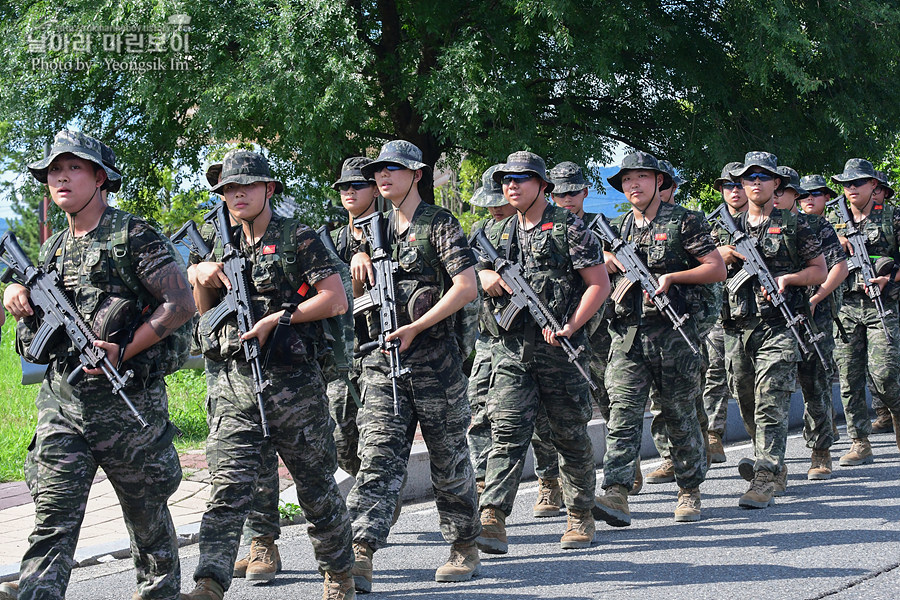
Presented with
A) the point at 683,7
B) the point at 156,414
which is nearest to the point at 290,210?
the point at 683,7

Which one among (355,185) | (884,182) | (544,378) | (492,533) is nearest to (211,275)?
(355,185)

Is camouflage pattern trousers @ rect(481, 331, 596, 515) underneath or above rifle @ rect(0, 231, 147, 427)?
underneath

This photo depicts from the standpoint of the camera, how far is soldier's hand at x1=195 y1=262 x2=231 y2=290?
5180 millimetres

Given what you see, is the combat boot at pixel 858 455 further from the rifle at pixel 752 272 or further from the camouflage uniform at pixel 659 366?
the camouflage uniform at pixel 659 366

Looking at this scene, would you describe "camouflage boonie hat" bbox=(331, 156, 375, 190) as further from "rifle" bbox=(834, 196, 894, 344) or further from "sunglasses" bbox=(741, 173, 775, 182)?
"rifle" bbox=(834, 196, 894, 344)

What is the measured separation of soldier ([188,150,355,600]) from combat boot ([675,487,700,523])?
106 inches

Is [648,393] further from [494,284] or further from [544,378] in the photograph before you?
[494,284]

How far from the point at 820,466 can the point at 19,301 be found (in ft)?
20.5

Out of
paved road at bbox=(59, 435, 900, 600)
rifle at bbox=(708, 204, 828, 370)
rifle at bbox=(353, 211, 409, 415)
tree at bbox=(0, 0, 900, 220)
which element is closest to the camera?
paved road at bbox=(59, 435, 900, 600)

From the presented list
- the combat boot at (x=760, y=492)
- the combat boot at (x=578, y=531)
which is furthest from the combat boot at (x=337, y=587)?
the combat boot at (x=760, y=492)

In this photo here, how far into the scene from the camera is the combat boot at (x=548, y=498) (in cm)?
744

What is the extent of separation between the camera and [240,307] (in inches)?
200

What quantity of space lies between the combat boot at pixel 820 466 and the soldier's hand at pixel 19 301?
6.08m

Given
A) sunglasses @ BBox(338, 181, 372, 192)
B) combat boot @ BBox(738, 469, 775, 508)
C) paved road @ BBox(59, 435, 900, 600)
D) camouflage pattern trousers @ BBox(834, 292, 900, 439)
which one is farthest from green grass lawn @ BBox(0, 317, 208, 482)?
camouflage pattern trousers @ BBox(834, 292, 900, 439)
